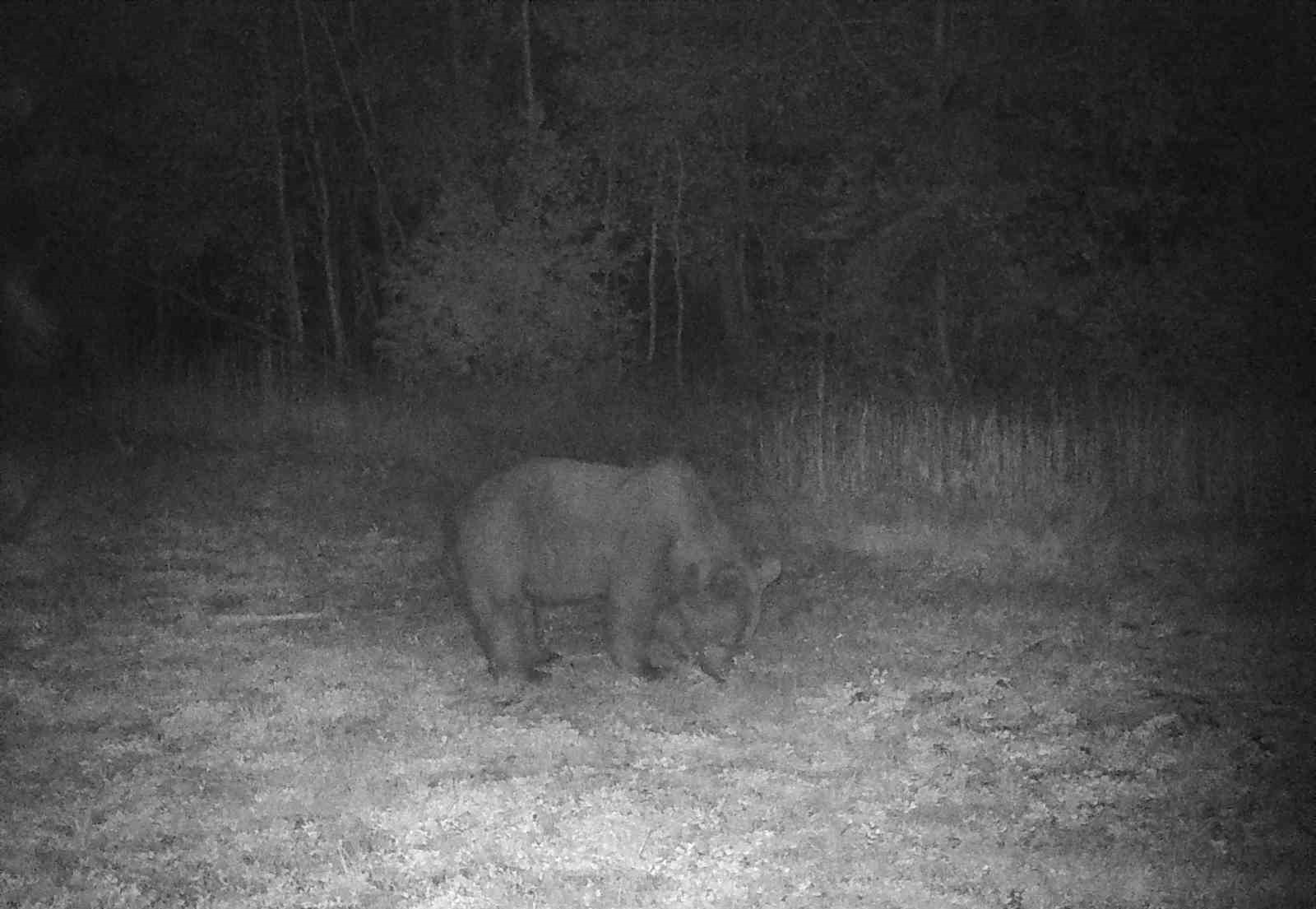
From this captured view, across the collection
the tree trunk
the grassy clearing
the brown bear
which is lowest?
the grassy clearing

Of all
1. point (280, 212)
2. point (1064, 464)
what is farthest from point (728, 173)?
point (1064, 464)

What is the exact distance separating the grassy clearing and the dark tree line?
6064 mm

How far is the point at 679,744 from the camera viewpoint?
21.1ft

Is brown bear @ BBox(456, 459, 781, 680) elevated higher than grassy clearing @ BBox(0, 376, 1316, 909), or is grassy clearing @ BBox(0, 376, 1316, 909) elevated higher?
brown bear @ BBox(456, 459, 781, 680)

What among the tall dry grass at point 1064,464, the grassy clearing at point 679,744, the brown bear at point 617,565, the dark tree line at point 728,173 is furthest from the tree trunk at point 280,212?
the brown bear at point 617,565

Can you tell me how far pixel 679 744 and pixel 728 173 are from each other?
55.7 feet

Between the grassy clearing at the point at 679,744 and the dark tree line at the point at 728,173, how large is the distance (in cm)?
606

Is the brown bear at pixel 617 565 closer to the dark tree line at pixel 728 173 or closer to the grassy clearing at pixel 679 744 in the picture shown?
the grassy clearing at pixel 679 744

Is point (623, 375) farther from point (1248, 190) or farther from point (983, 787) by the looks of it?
point (983, 787)

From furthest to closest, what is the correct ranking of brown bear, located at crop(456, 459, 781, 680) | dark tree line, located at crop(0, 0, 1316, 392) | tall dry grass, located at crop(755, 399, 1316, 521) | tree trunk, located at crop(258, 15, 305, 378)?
1. tree trunk, located at crop(258, 15, 305, 378)
2. dark tree line, located at crop(0, 0, 1316, 392)
3. tall dry grass, located at crop(755, 399, 1316, 521)
4. brown bear, located at crop(456, 459, 781, 680)

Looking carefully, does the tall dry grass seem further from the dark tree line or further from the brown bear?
the brown bear

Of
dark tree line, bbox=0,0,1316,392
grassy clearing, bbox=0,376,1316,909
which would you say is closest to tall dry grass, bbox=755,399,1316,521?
grassy clearing, bbox=0,376,1316,909

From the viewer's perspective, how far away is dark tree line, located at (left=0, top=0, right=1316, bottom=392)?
15.5 m

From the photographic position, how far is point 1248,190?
1587 cm
